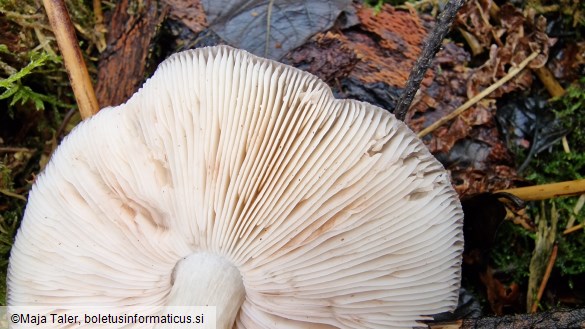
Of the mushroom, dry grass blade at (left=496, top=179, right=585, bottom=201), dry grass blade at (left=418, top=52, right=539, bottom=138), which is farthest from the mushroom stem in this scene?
dry grass blade at (left=496, top=179, right=585, bottom=201)

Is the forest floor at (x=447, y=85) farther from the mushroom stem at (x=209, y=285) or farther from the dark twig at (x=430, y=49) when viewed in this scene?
the mushroom stem at (x=209, y=285)

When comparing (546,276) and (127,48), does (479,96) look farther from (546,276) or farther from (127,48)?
(127,48)

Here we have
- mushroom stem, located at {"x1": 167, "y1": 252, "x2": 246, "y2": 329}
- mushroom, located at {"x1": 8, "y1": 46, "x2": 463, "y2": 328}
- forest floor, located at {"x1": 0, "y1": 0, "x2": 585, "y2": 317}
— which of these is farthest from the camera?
forest floor, located at {"x1": 0, "y1": 0, "x2": 585, "y2": 317}

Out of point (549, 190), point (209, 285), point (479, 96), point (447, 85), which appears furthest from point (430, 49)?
point (209, 285)

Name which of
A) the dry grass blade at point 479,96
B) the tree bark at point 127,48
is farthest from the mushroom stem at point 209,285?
the dry grass blade at point 479,96

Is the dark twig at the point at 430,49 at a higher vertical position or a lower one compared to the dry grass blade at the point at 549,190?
higher

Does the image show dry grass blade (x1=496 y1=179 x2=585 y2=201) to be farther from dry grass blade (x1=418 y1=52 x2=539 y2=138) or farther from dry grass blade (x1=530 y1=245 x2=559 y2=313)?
dry grass blade (x1=418 y1=52 x2=539 y2=138)

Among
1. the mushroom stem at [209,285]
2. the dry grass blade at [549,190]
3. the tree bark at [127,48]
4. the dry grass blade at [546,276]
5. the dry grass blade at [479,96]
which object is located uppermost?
the tree bark at [127,48]
